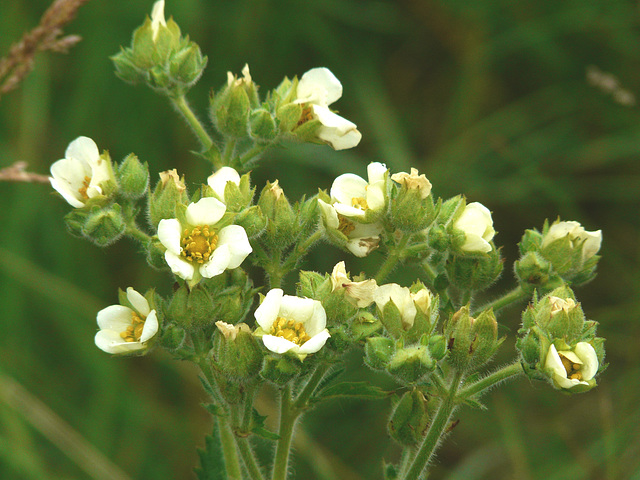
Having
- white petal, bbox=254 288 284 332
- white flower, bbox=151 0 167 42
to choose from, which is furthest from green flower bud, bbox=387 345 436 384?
white flower, bbox=151 0 167 42

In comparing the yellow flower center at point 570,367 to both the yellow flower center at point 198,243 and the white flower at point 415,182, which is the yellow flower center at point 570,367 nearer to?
the white flower at point 415,182

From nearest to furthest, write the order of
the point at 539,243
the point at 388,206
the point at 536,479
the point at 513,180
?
the point at 388,206
the point at 539,243
the point at 536,479
the point at 513,180

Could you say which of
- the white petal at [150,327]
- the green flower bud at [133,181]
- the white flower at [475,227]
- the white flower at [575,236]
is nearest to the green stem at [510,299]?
the white flower at [575,236]

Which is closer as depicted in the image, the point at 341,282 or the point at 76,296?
the point at 341,282

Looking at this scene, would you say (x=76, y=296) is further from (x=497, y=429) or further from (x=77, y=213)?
(x=497, y=429)

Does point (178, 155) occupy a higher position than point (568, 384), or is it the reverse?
point (178, 155)

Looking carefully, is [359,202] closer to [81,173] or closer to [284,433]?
[284,433]

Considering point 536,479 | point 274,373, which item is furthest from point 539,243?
point 536,479
